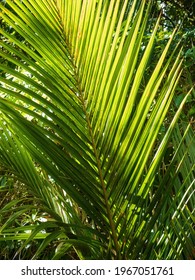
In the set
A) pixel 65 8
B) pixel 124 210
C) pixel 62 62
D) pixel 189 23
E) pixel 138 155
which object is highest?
pixel 189 23

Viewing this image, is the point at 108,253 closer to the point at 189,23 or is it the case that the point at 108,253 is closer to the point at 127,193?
the point at 127,193

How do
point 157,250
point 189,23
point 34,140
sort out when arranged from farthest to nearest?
point 189,23, point 157,250, point 34,140

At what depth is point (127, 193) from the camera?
1023 millimetres

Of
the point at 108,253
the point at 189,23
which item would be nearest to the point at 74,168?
the point at 108,253

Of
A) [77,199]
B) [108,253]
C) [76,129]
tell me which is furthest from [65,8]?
[108,253]

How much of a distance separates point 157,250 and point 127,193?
194 mm

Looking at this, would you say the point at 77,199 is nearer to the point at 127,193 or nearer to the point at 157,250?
the point at 127,193

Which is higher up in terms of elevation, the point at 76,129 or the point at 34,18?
the point at 34,18

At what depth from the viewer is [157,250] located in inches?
44.4

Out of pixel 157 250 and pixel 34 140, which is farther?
pixel 157 250

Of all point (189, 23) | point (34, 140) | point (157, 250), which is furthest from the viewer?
point (189, 23)

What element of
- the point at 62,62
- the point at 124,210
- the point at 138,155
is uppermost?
the point at 62,62

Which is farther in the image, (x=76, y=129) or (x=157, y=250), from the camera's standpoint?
(x=157, y=250)
